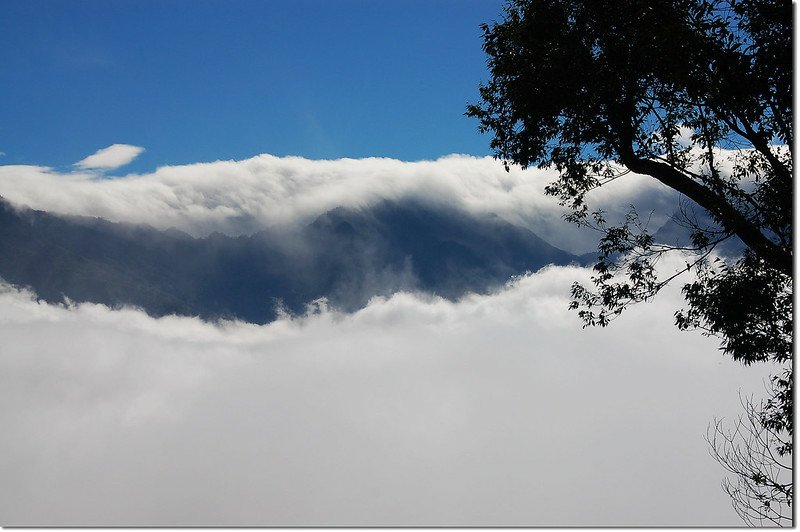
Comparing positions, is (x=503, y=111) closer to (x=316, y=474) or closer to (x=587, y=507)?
(x=587, y=507)

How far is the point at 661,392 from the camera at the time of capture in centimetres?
10244

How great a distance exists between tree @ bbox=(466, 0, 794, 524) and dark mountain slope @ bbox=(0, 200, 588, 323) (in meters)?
6.12

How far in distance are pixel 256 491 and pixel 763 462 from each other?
99209mm

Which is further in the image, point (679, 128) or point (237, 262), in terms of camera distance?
A: point (237, 262)

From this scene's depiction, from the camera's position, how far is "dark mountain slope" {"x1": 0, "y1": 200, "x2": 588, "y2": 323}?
21.9 metres

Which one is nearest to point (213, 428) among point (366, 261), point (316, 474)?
point (316, 474)

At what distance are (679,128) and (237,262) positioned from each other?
142540 millimetres

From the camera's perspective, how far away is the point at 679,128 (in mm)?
6125

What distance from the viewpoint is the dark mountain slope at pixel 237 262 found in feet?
71.7

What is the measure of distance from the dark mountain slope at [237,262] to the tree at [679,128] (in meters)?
6.12

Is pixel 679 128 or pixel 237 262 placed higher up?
pixel 237 262

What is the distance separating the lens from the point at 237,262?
140000mm

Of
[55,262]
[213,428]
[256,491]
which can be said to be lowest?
[256,491]

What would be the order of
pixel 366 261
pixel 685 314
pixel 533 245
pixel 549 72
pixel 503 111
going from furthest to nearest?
pixel 366 261 → pixel 533 245 → pixel 503 111 → pixel 685 314 → pixel 549 72
